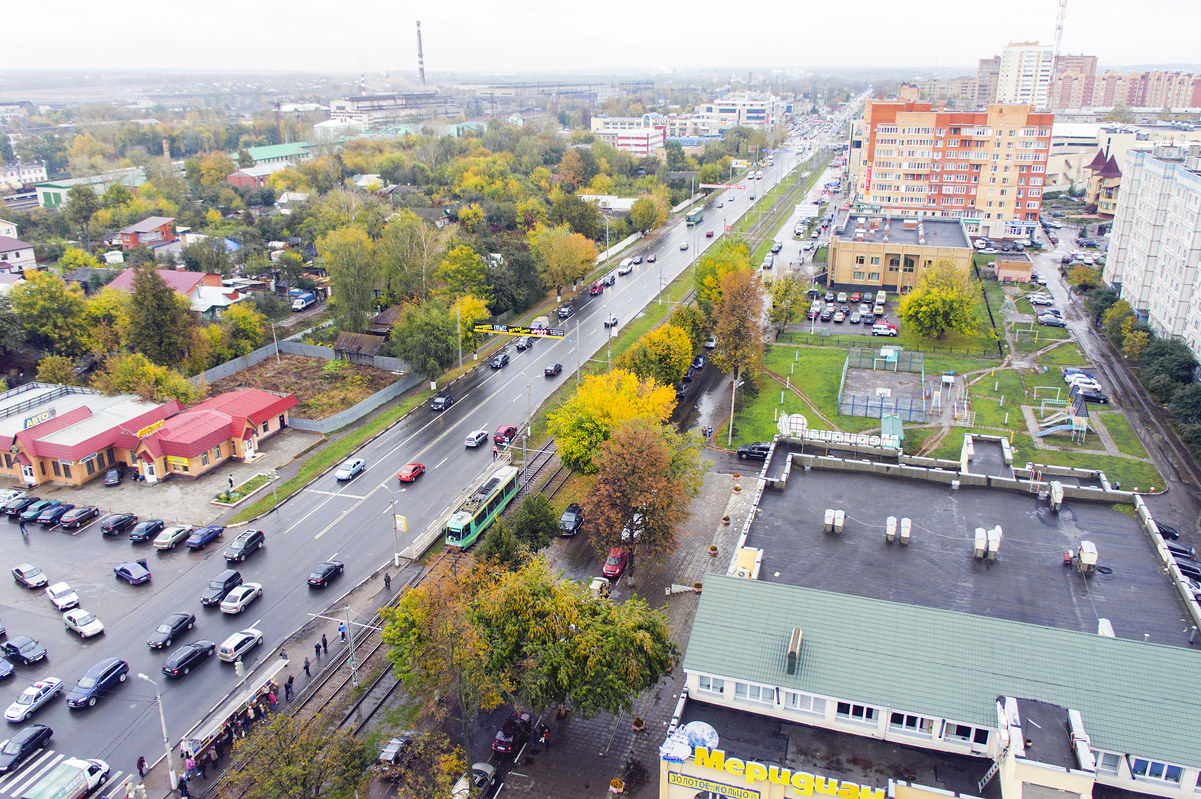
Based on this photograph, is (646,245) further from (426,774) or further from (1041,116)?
(426,774)

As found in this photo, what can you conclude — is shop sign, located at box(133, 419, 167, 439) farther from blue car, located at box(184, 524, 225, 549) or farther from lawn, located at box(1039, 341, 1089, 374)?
lawn, located at box(1039, 341, 1089, 374)

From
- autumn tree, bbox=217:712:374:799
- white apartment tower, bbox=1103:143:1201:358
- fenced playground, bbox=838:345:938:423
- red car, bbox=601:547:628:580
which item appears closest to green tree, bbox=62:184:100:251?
red car, bbox=601:547:628:580

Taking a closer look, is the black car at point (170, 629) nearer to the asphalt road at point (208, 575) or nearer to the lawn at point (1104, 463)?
the asphalt road at point (208, 575)

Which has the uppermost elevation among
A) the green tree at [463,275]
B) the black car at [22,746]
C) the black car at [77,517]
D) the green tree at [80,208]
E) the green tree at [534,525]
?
the green tree at [80,208]

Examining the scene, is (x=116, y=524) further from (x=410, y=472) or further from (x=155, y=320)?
(x=155, y=320)

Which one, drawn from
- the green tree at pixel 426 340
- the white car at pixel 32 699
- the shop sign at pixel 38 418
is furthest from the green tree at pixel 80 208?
the white car at pixel 32 699

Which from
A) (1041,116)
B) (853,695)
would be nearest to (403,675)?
(853,695)
